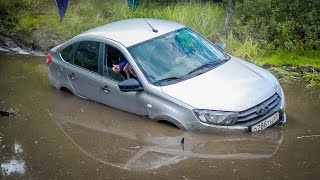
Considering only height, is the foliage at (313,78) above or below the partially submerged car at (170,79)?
below

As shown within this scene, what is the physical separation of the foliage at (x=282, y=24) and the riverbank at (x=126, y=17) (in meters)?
0.19

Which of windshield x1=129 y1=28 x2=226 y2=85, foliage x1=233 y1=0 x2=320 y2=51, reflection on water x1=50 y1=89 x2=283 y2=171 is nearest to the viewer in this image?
reflection on water x1=50 y1=89 x2=283 y2=171

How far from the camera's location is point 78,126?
23.8 feet

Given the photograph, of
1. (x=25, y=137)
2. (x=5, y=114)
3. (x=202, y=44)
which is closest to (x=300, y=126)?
(x=202, y=44)

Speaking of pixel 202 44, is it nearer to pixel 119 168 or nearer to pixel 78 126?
pixel 78 126

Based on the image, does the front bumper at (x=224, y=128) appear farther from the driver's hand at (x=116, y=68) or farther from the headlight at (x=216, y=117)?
the driver's hand at (x=116, y=68)

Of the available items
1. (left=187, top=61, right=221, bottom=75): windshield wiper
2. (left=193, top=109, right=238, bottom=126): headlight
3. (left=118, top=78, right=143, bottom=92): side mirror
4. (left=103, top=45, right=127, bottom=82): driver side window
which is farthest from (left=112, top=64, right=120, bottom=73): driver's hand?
(left=193, top=109, right=238, bottom=126): headlight

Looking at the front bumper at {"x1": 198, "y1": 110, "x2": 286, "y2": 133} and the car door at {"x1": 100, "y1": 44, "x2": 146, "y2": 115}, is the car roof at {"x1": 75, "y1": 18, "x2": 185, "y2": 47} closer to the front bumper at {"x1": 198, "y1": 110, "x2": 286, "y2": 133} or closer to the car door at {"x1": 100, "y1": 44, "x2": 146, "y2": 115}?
the car door at {"x1": 100, "y1": 44, "x2": 146, "y2": 115}

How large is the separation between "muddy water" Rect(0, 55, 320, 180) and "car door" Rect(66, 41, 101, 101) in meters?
0.23

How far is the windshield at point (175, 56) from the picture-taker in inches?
280

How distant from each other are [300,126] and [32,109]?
14.0 feet

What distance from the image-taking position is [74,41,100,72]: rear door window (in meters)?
7.86

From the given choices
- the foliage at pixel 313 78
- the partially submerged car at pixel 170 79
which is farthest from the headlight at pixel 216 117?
the foliage at pixel 313 78

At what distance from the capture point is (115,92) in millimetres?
7434
